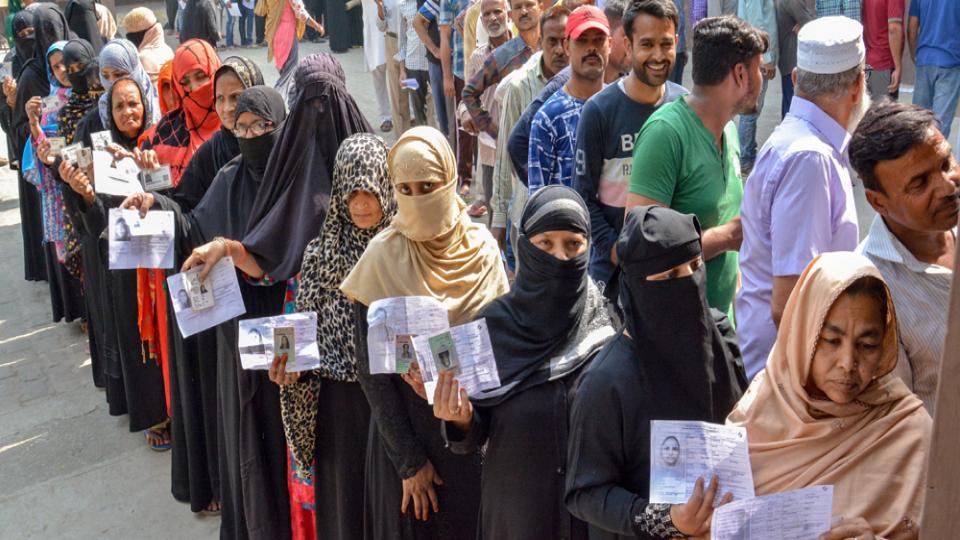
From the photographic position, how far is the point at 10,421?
6723mm

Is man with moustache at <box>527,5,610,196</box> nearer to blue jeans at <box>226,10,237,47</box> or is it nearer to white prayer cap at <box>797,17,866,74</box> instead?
white prayer cap at <box>797,17,866,74</box>

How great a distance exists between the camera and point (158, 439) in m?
6.16

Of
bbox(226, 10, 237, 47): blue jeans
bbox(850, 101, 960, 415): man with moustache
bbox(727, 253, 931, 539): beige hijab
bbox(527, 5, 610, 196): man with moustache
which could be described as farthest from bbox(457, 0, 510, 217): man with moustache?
bbox(226, 10, 237, 47): blue jeans

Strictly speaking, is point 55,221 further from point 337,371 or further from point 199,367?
point 337,371

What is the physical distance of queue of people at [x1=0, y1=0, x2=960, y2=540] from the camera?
7.96ft

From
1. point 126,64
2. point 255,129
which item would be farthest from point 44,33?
point 255,129

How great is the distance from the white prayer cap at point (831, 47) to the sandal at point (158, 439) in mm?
4460

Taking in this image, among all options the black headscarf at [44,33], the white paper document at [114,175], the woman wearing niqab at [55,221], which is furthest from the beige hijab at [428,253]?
the black headscarf at [44,33]

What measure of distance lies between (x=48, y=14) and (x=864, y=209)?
22.3 ft

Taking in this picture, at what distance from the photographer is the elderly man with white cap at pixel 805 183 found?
306cm

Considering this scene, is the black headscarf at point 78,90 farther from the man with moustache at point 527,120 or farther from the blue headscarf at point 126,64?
the man with moustache at point 527,120

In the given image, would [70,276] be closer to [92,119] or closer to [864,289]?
[92,119]

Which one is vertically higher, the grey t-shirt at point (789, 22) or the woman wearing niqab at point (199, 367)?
the grey t-shirt at point (789, 22)

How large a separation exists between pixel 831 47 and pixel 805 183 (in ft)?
1.42
